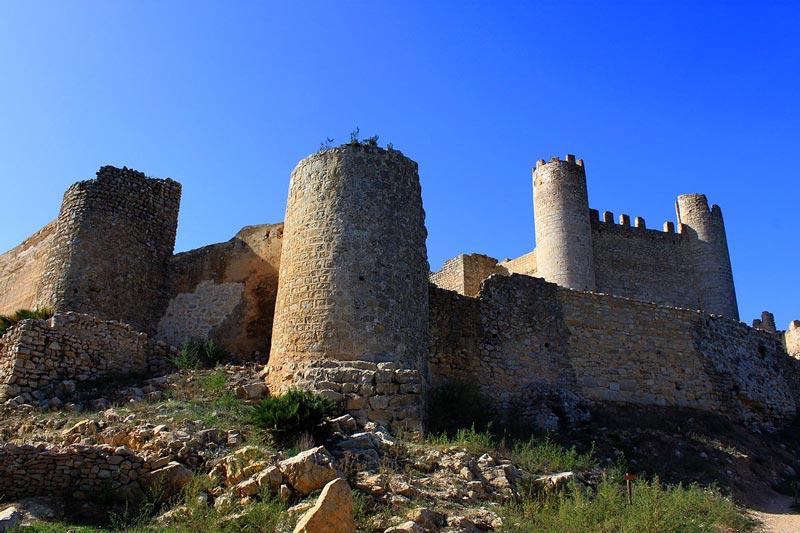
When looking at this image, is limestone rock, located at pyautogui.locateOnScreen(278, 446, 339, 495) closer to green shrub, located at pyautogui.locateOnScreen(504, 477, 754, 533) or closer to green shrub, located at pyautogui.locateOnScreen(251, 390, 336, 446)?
green shrub, located at pyautogui.locateOnScreen(251, 390, 336, 446)

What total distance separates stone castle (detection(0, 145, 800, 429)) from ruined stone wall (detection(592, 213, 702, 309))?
26.4 feet

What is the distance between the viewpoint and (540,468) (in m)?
10.5

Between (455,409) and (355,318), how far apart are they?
8.79 ft

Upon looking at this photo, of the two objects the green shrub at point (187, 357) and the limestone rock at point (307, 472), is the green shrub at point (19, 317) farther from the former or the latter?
the limestone rock at point (307, 472)

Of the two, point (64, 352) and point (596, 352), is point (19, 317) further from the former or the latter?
point (596, 352)

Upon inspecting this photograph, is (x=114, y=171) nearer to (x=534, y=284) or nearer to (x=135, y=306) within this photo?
(x=135, y=306)

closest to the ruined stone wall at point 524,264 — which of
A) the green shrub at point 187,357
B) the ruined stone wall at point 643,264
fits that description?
the ruined stone wall at point 643,264

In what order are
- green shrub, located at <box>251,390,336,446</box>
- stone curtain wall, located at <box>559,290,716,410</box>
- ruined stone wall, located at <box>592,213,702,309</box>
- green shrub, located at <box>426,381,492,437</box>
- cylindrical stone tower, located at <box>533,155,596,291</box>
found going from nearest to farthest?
green shrub, located at <box>251,390,336,446</box>
green shrub, located at <box>426,381,492,437</box>
stone curtain wall, located at <box>559,290,716,410</box>
cylindrical stone tower, located at <box>533,155,596,291</box>
ruined stone wall, located at <box>592,213,702,309</box>

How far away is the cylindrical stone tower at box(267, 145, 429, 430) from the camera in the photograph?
1180 cm

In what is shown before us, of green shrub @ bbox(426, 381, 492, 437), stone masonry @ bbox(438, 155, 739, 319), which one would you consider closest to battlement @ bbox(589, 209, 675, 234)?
stone masonry @ bbox(438, 155, 739, 319)

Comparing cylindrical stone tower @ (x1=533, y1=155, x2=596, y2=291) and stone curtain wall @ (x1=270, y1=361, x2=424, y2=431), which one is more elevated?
cylindrical stone tower @ (x1=533, y1=155, x2=596, y2=291)

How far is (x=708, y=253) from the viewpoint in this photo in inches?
1206

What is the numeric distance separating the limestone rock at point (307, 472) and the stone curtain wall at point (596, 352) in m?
5.57

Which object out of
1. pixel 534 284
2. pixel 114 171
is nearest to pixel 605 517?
pixel 534 284
